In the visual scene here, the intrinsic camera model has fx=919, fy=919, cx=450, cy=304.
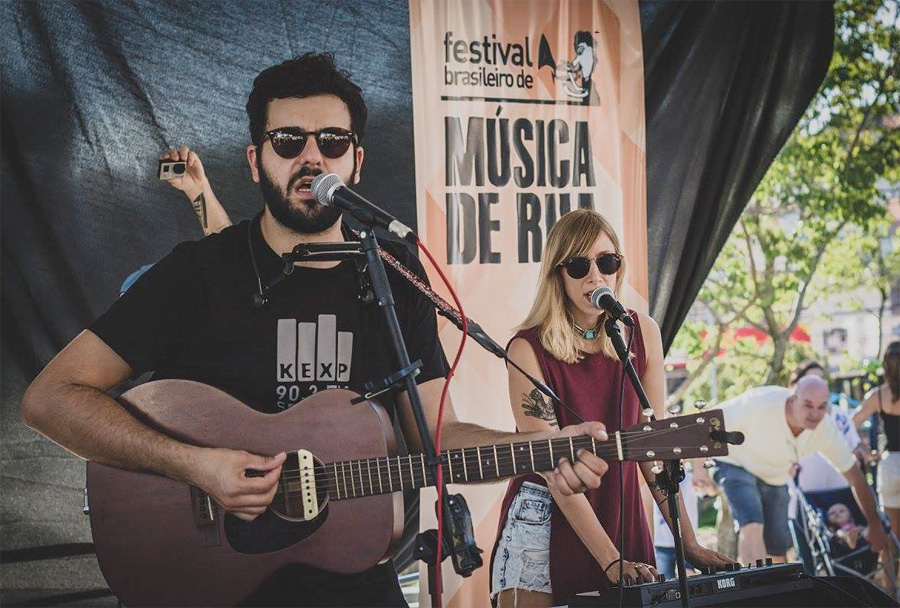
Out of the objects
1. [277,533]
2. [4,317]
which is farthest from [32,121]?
[277,533]

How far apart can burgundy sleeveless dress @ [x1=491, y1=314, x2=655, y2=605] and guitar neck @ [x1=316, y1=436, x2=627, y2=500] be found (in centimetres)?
68

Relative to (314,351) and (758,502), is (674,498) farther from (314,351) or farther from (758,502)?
(758,502)

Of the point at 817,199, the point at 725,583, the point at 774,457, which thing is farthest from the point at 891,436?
the point at 725,583

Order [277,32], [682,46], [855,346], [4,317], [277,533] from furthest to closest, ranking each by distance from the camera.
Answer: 1. [855,346]
2. [682,46]
3. [277,32]
4. [4,317]
5. [277,533]

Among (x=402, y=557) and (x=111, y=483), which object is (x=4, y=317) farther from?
(x=402, y=557)

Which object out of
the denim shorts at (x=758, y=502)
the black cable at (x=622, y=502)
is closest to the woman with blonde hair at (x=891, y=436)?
the denim shorts at (x=758, y=502)

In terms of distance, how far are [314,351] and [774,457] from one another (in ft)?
13.5

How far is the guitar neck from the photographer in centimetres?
257

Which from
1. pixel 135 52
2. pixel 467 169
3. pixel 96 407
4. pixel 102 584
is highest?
pixel 135 52

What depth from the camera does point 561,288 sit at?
3.53 meters

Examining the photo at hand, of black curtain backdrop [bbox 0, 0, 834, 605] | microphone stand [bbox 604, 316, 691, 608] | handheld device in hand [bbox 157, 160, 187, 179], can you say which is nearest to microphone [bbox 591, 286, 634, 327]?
microphone stand [bbox 604, 316, 691, 608]

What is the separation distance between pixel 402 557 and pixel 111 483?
145 cm

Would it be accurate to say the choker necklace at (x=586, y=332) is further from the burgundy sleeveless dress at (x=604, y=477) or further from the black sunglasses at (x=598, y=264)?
the black sunglasses at (x=598, y=264)

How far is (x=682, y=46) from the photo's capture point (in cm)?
432
